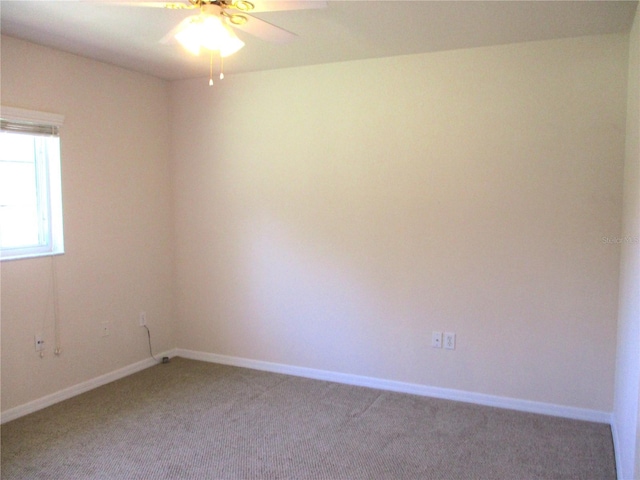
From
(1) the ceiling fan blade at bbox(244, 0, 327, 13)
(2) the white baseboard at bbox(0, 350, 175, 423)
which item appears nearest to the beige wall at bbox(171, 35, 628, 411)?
(2) the white baseboard at bbox(0, 350, 175, 423)

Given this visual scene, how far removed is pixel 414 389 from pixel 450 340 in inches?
17.5

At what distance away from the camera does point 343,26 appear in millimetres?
2834

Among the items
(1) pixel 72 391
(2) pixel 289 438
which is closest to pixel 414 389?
(2) pixel 289 438

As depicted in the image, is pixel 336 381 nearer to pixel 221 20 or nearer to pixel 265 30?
pixel 265 30

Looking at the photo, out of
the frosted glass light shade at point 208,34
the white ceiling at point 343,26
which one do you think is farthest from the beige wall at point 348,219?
the frosted glass light shade at point 208,34

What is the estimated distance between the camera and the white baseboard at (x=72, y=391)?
3137mm

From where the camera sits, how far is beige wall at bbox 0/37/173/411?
3.17 metres

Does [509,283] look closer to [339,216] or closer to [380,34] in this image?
[339,216]

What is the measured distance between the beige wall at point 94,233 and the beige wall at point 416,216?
25cm

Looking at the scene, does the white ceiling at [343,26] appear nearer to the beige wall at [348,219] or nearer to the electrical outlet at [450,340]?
the beige wall at [348,219]

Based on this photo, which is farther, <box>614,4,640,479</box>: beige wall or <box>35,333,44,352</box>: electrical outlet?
<box>35,333,44,352</box>: electrical outlet

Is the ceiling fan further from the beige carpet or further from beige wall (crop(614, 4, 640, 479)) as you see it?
the beige carpet

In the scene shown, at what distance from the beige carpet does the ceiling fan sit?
2.07 metres

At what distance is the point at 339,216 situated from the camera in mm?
3719
